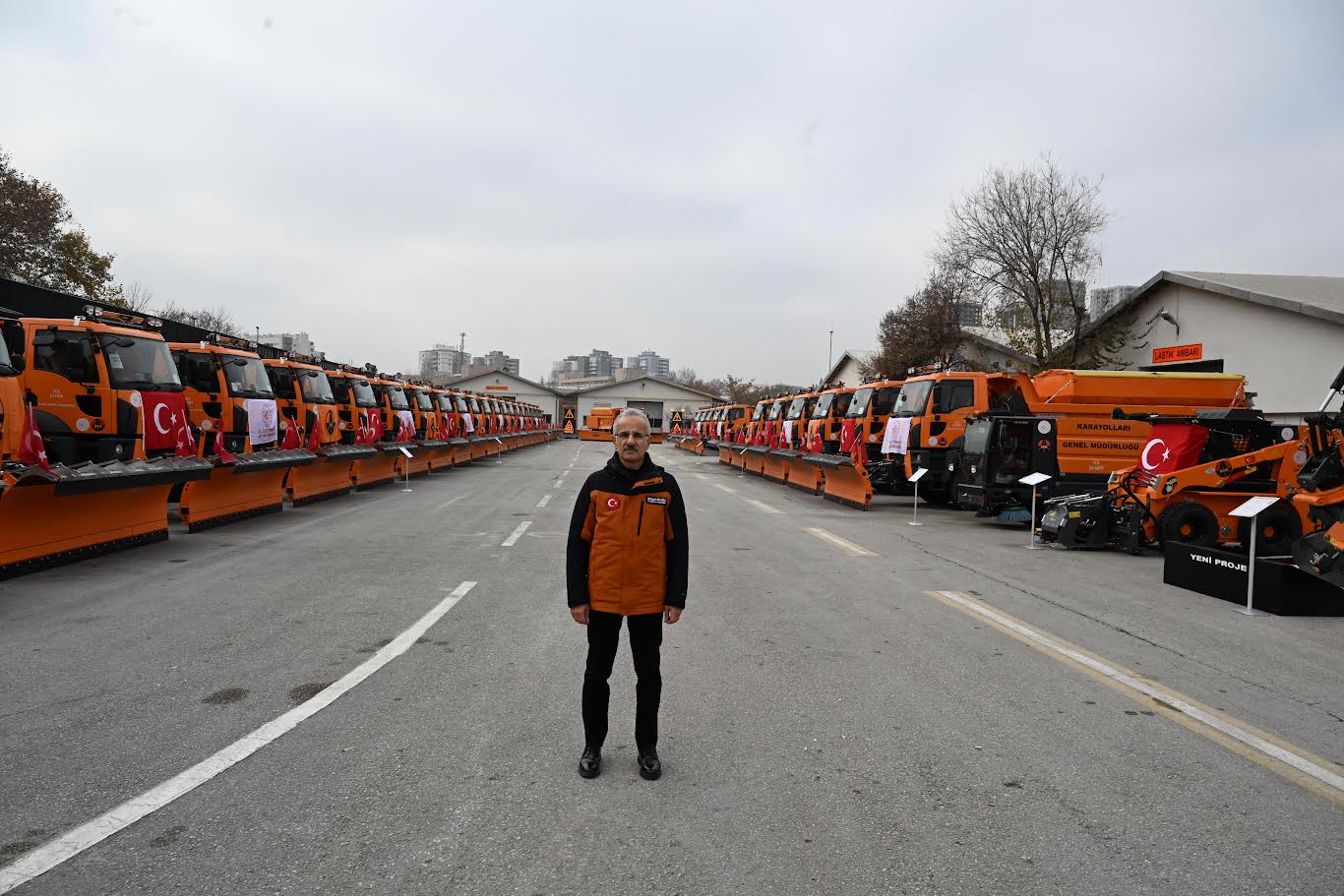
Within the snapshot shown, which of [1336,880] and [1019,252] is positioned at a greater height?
[1019,252]

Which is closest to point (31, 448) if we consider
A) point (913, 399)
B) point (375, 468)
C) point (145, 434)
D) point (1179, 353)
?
point (145, 434)

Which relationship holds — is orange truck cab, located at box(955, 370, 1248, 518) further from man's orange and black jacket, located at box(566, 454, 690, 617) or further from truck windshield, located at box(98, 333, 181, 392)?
truck windshield, located at box(98, 333, 181, 392)

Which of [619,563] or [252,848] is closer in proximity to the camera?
[252,848]

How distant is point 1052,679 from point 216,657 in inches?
223

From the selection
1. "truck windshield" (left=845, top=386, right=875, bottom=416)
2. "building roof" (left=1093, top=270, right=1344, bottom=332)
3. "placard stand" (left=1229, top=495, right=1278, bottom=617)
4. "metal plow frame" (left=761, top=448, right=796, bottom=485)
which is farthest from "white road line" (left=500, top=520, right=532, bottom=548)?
"building roof" (left=1093, top=270, right=1344, bottom=332)

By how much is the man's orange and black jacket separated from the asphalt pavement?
0.84 meters

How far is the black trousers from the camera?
387cm

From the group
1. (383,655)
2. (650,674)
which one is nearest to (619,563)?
(650,674)

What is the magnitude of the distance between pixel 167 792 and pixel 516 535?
827 cm

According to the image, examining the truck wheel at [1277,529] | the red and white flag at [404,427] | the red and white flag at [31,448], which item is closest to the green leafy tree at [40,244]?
the red and white flag at [404,427]

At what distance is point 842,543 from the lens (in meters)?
11.8

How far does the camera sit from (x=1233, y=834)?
3.34m

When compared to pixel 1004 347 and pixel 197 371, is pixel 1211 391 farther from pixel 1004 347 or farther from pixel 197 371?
pixel 1004 347

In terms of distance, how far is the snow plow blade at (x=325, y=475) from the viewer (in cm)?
1523
